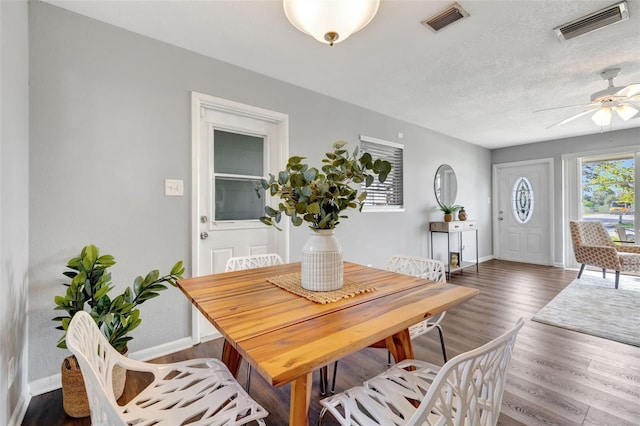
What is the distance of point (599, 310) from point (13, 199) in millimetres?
4843

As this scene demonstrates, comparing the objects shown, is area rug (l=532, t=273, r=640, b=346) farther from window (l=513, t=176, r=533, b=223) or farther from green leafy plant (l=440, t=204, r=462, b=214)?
window (l=513, t=176, r=533, b=223)

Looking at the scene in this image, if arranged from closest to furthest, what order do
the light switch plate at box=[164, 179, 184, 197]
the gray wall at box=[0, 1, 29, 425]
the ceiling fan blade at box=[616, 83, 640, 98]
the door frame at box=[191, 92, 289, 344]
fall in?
the gray wall at box=[0, 1, 29, 425] → the light switch plate at box=[164, 179, 184, 197] → the door frame at box=[191, 92, 289, 344] → the ceiling fan blade at box=[616, 83, 640, 98]

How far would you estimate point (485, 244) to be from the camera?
578 cm

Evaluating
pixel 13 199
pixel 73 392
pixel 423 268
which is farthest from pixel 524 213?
pixel 13 199

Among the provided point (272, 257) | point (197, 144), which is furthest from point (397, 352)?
point (197, 144)

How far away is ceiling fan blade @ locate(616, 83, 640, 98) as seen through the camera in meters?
2.37

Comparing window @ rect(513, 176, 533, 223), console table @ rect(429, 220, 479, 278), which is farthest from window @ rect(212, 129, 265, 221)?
window @ rect(513, 176, 533, 223)

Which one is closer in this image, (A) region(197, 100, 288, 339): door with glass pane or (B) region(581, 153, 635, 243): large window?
(A) region(197, 100, 288, 339): door with glass pane

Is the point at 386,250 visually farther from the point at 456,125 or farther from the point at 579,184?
the point at 579,184

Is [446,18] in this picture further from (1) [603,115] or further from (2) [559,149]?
(2) [559,149]

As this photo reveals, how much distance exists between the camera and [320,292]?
1221 mm

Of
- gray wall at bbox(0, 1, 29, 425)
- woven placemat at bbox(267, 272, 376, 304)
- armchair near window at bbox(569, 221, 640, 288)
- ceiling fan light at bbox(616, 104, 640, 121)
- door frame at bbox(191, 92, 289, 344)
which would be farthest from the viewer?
armchair near window at bbox(569, 221, 640, 288)

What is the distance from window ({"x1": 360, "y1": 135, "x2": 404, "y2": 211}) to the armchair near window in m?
2.58

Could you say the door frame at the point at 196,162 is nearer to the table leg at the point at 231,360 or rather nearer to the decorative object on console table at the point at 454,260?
the table leg at the point at 231,360
